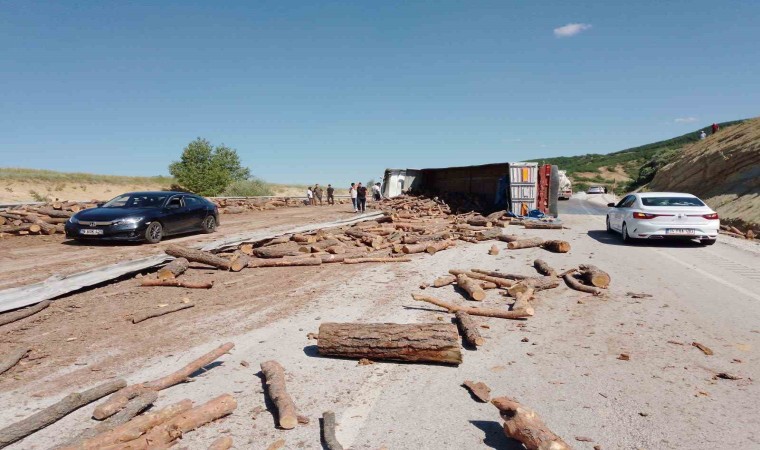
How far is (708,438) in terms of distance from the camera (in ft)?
11.7

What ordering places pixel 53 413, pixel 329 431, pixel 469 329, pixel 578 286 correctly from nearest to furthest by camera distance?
pixel 329 431 → pixel 53 413 → pixel 469 329 → pixel 578 286

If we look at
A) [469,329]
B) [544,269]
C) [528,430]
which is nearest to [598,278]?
[544,269]

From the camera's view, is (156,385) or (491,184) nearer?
(156,385)

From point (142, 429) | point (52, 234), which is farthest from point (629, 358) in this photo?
point (52, 234)

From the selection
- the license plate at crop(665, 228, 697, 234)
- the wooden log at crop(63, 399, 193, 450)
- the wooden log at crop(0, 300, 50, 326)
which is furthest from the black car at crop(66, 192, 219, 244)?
the license plate at crop(665, 228, 697, 234)

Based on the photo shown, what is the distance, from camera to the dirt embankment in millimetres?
20062

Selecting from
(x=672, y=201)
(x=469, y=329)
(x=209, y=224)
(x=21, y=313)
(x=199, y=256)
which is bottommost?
(x=469, y=329)

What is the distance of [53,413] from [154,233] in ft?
34.2

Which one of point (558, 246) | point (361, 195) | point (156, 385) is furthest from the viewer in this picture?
point (361, 195)

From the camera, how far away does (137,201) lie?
14062 millimetres

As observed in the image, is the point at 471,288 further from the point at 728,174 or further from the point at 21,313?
the point at 728,174

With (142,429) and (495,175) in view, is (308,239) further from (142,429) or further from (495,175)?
(495,175)

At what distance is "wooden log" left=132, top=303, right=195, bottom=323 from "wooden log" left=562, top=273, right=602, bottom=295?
6.55m

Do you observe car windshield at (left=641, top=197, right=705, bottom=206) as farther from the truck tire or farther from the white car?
the truck tire
